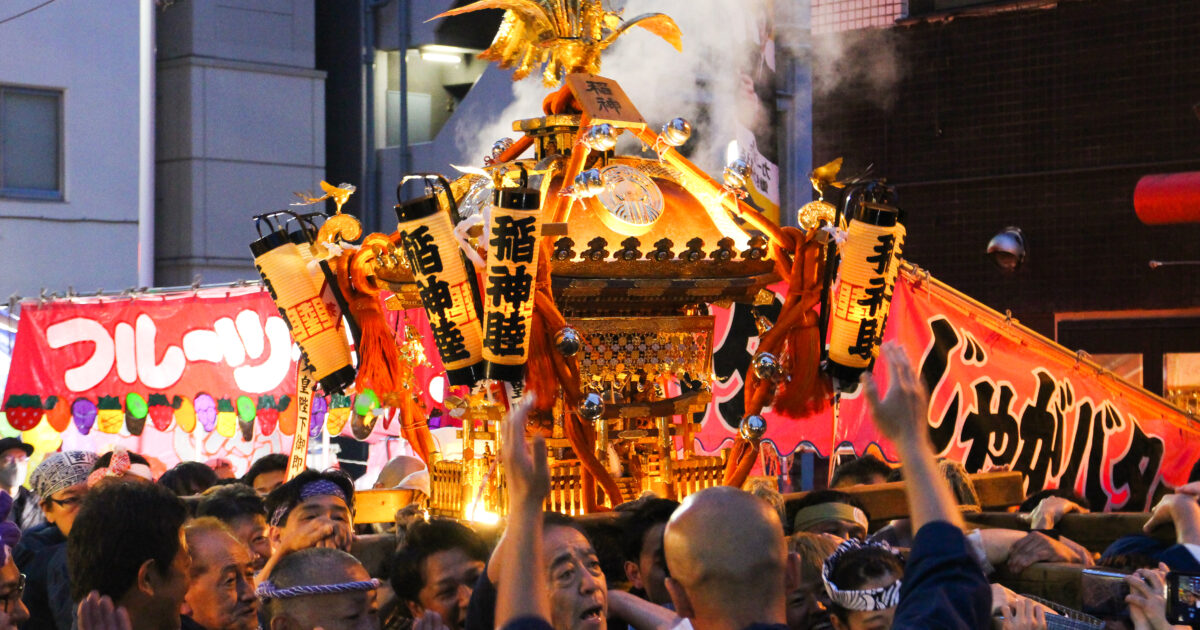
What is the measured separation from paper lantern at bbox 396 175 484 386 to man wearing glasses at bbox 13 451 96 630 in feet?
4.72

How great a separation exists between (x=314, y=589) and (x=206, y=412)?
7.00 meters

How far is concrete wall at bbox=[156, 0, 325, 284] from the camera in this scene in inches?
559

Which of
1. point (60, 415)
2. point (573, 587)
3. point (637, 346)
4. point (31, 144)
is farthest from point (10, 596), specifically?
point (31, 144)

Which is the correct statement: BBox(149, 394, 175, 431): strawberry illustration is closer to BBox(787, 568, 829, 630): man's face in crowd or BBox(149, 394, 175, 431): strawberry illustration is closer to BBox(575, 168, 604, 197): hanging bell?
BBox(575, 168, 604, 197): hanging bell

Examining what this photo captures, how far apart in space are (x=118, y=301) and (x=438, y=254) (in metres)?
5.18

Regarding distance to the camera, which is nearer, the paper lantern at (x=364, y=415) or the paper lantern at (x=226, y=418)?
the paper lantern at (x=364, y=415)

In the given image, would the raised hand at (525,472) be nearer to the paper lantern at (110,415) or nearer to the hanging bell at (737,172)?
the hanging bell at (737,172)

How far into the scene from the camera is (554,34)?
21.1 ft

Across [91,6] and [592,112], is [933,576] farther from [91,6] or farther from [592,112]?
[91,6]

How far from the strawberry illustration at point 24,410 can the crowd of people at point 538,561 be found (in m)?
4.30

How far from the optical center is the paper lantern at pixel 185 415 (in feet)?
33.3

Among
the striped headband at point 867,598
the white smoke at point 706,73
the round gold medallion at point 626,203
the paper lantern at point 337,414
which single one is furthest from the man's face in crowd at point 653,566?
the white smoke at point 706,73

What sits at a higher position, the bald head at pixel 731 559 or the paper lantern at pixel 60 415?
the bald head at pixel 731 559

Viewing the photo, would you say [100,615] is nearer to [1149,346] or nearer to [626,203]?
[626,203]
